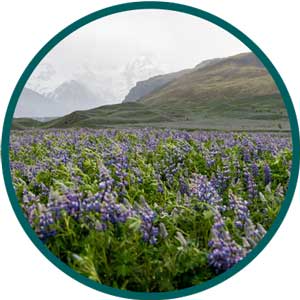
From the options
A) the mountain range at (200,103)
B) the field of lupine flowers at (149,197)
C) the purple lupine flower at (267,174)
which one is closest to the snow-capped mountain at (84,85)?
the mountain range at (200,103)

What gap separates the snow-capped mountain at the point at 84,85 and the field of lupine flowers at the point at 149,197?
234 mm

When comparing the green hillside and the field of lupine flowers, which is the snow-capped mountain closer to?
the green hillside

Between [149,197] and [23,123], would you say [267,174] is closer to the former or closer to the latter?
[149,197]

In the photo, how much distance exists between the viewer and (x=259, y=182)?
324 centimetres

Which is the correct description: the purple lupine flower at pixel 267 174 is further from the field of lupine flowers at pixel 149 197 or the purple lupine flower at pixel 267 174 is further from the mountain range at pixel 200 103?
the mountain range at pixel 200 103

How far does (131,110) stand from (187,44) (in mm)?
642

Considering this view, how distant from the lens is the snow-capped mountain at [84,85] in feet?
11.3

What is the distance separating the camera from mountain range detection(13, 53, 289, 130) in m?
3.47

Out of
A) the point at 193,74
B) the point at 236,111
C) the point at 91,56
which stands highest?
the point at 91,56

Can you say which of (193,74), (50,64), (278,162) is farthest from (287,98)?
(50,64)

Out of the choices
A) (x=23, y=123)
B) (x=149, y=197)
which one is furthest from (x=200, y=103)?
(x=23, y=123)

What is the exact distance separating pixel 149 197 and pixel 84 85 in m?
1.09

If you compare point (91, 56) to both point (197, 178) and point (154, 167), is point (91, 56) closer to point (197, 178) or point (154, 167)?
point (154, 167)

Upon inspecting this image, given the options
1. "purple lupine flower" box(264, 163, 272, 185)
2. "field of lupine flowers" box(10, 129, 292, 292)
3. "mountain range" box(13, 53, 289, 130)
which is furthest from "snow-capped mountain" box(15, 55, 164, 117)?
"purple lupine flower" box(264, 163, 272, 185)
